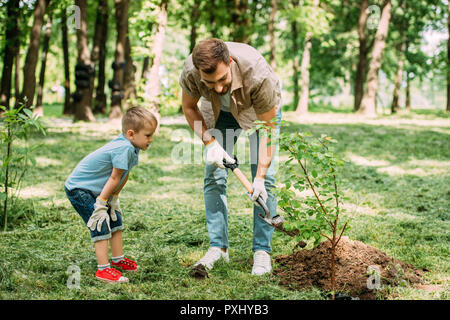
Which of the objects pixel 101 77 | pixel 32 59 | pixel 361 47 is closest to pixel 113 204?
pixel 32 59

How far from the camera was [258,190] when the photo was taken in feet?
10.5

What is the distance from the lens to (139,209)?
5258 millimetres

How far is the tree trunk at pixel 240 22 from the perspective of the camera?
1223 centimetres

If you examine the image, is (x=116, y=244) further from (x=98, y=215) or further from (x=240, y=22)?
(x=240, y=22)

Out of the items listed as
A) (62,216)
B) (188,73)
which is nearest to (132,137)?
(188,73)

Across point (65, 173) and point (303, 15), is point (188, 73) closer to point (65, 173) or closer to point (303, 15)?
point (65, 173)

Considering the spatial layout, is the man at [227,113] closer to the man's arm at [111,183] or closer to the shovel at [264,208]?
the shovel at [264,208]

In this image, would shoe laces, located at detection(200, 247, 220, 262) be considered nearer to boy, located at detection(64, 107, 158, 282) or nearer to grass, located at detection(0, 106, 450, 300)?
grass, located at detection(0, 106, 450, 300)

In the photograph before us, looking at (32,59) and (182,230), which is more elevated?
(32,59)

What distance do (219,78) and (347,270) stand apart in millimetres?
1564

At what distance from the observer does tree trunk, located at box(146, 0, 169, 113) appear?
1041 centimetres

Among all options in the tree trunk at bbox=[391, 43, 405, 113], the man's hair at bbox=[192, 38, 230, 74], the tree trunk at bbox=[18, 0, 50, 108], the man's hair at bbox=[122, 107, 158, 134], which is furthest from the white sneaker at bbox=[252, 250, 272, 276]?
the tree trunk at bbox=[391, 43, 405, 113]
